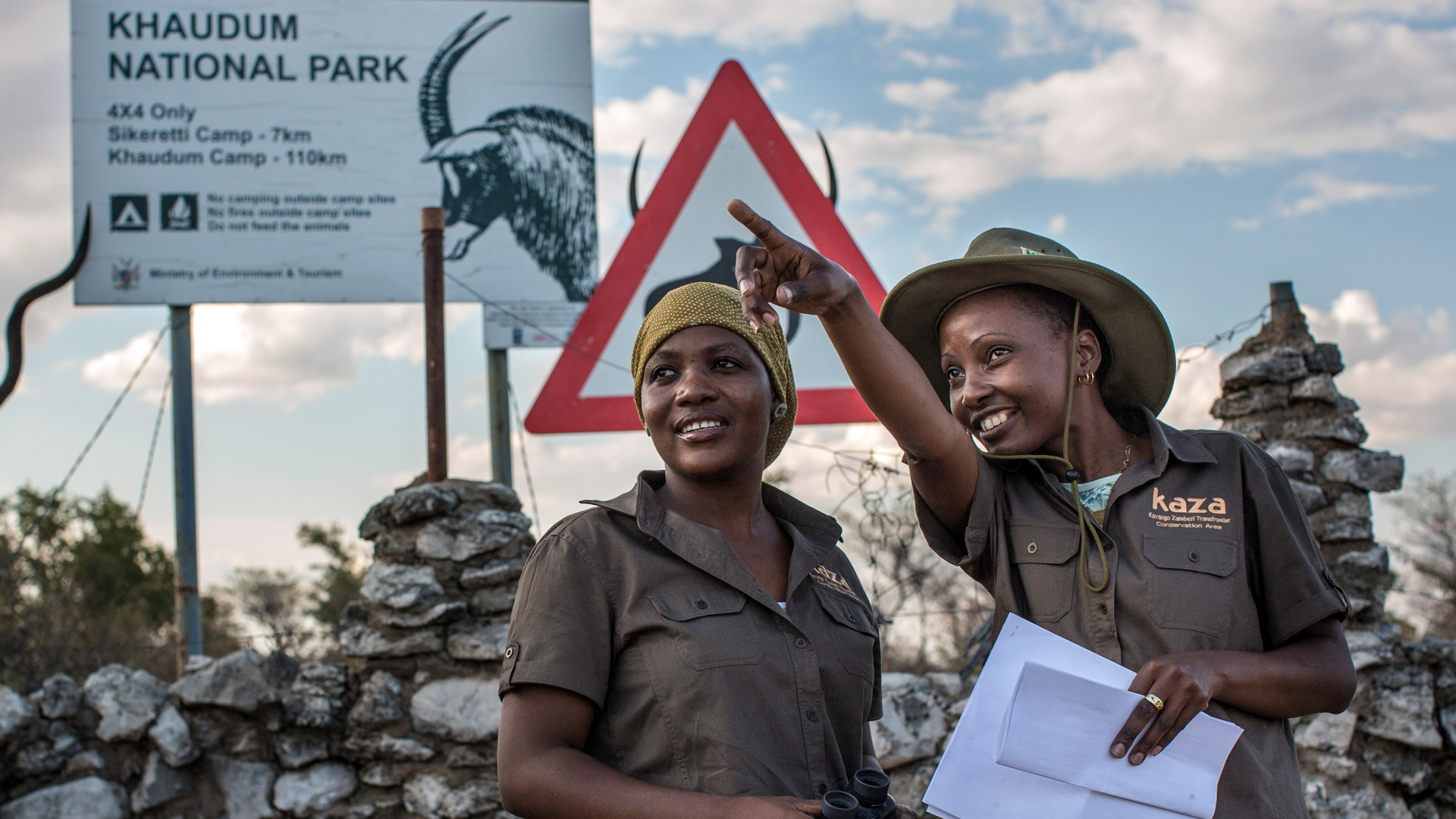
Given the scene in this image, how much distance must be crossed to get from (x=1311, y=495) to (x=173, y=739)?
413 centimetres

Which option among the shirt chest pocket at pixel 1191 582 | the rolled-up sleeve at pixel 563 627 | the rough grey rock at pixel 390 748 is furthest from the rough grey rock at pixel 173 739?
the shirt chest pocket at pixel 1191 582

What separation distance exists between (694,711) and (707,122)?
195 centimetres

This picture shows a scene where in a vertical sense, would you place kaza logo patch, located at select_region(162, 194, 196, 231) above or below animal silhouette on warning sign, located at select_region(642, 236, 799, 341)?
above

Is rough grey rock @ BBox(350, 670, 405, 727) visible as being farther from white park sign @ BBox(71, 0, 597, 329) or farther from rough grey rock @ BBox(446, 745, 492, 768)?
white park sign @ BBox(71, 0, 597, 329)

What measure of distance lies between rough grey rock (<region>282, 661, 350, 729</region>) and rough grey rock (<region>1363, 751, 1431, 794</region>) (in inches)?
143

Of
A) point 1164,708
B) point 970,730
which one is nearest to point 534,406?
point 970,730

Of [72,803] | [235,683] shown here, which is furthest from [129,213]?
[72,803]

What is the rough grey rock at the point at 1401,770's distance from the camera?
3.65 m

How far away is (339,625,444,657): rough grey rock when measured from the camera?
334cm

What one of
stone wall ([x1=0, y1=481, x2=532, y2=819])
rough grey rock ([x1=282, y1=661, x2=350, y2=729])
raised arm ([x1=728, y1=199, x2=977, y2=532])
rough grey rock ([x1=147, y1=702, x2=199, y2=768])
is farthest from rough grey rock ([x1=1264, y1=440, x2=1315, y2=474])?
rough grey rock ([x1=147, y1=702, x2=199, y2=768])

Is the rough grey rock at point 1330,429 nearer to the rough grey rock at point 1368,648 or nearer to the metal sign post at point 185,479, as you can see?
the rough grey rock at point 1368,648

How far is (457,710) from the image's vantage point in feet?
10.8

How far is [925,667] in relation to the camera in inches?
173

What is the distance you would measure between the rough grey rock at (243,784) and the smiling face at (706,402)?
227 centimetres
